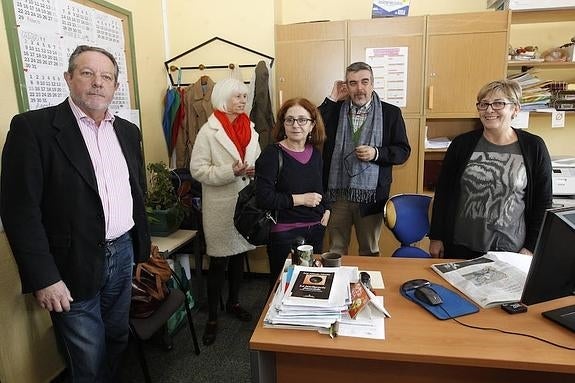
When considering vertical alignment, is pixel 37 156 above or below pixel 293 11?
below

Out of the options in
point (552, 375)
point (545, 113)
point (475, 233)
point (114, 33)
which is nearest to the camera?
point (552, 375)

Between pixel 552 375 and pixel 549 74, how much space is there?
2569 mm

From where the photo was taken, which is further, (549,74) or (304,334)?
(549,74)

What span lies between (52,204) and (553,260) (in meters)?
1.57

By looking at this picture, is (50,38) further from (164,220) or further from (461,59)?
(461,59)

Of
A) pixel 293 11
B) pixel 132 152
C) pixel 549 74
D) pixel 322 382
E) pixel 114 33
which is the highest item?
pixel 293 11

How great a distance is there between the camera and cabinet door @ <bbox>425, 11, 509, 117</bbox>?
2.68 metres

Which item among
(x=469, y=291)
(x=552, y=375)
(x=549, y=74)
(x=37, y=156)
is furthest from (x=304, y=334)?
(x=549, y=74)

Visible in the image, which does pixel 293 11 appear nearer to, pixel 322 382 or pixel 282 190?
pixel 282 190

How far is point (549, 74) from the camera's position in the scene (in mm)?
2934

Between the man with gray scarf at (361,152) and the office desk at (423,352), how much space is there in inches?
42.3

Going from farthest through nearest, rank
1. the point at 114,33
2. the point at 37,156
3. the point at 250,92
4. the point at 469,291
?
1. the point at 250,92
2. the point at 114,33
3. the point at 469,291
4. the point at 37,156

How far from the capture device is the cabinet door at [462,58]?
8.80 feet

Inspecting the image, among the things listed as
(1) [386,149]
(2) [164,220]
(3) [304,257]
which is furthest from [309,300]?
(2) [164,220]
